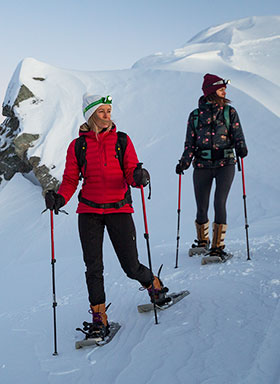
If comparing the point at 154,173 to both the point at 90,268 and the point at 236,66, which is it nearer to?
the point at 90,268

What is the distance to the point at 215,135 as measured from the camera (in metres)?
5.11

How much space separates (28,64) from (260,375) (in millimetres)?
18545

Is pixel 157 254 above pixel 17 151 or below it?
below

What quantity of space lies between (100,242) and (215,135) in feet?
7.89

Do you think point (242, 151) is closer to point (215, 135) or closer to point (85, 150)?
point (215, 135)

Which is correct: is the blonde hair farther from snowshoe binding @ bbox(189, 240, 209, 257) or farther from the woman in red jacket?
snowshoe binding @ bbox(189, 240, 209, 257)

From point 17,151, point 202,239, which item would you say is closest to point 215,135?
point 202,239

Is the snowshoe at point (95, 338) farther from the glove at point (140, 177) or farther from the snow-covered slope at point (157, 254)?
the glove at point (140, 177)

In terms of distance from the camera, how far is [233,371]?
2461 millimetres

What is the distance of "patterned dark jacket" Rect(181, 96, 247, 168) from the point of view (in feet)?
16.6

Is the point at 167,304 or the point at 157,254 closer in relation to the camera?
the point at 167,304

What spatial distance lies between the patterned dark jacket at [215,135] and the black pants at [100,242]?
201cm

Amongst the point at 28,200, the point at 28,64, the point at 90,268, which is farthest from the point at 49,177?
the point at 90,268

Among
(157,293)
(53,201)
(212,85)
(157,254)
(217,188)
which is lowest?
(157,254)
